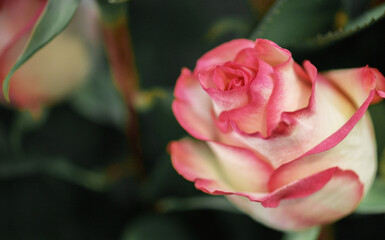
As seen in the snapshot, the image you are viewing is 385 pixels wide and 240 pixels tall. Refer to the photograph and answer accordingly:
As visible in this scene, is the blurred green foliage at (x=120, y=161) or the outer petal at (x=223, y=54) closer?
the outer petal at (x=223, y=54)

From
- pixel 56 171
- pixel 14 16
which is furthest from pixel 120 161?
pixel 14 16

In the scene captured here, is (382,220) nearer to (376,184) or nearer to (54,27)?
(376,184)

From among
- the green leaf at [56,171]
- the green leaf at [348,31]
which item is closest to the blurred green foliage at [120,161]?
the green leaf at [56,171]

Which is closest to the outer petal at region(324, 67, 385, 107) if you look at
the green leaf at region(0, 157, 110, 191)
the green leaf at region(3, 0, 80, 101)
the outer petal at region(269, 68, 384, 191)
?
the outer petal at region(269, 68, 384, 191)

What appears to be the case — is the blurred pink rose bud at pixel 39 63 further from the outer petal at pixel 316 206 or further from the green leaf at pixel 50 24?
the outer petal at pixel 316 206

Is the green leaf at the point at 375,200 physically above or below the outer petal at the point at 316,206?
below

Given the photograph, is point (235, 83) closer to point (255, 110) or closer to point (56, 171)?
point (255, 110)

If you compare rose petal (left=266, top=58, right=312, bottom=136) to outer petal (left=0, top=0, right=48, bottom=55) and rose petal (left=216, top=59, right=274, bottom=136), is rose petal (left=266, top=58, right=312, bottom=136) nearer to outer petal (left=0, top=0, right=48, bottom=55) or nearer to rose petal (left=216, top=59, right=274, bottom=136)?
rose petal (left=216, top=59, right=274, bottom=136)
